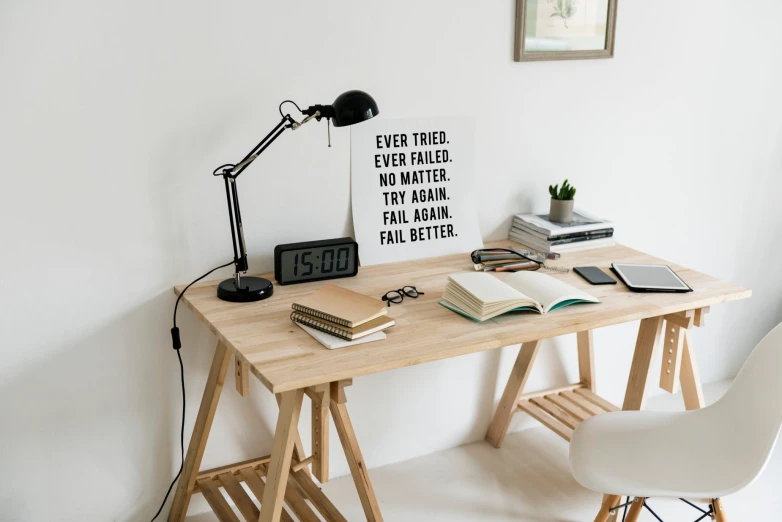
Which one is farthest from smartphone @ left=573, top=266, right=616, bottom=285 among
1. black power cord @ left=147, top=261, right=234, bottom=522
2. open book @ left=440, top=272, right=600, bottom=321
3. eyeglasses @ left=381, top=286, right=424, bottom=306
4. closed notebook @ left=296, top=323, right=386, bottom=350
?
black power cord @ left=147, top=261, right=234, bottom=522

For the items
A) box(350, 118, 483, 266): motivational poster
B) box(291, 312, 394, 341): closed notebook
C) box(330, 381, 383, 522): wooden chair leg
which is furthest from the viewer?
box(350, 118, 483, 266): motivational poster

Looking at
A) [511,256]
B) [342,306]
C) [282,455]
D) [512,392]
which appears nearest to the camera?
[282,455]

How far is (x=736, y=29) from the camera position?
9.15 ft

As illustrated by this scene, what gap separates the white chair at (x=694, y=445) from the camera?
172cm

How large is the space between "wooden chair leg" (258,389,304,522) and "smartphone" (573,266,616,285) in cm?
92

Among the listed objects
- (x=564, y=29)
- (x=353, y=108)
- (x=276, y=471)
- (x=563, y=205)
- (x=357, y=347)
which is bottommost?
(x=276, y=471)

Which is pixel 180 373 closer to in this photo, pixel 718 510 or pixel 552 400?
pixel 552 400

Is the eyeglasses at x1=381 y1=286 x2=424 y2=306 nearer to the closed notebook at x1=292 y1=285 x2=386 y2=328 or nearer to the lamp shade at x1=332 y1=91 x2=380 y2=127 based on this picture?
the closed notebook at x1=292 y1=285 x2=386 y2=328

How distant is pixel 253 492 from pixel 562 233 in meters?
1.20

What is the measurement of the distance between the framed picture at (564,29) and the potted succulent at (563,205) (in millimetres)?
423

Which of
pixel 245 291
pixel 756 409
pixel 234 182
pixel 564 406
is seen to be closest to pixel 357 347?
pixel 245 291

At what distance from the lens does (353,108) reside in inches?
73.9

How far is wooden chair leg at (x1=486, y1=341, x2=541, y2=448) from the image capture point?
2619 millimetres

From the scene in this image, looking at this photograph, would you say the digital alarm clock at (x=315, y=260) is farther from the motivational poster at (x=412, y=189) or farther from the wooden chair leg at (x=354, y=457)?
the wooden chair leg at (x=354, y=457)
